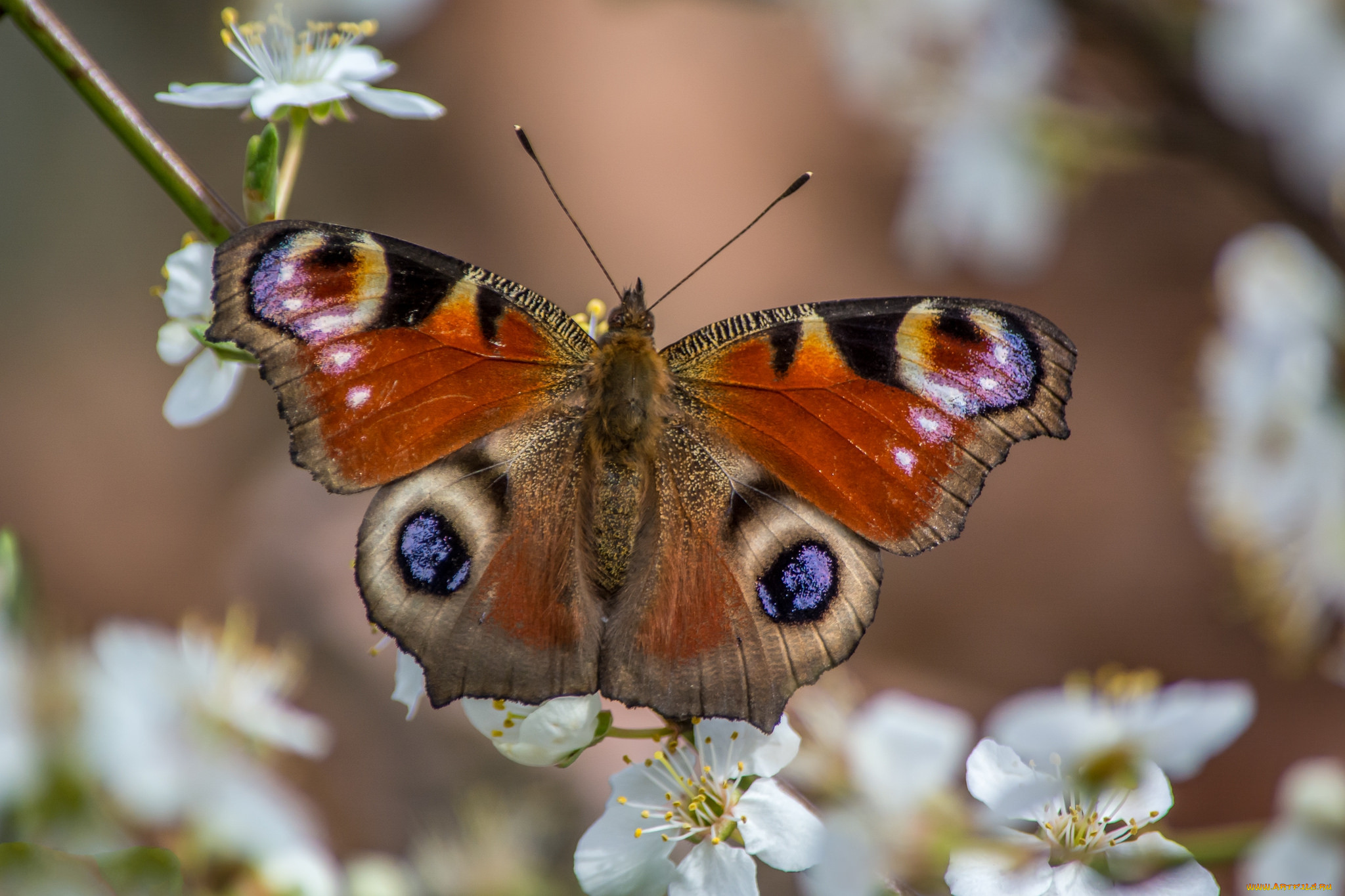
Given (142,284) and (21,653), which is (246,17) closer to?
(142,284)

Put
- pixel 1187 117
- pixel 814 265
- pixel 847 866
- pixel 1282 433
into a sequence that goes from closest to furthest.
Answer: pixel 847 866
pixel 1282 433
pixel 1187 117
pixel 814 265

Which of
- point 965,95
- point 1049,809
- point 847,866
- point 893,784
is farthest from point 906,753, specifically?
point 965,95

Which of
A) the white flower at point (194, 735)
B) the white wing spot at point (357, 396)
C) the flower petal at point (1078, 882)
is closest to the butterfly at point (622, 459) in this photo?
the white wing spot at point (357, 396)

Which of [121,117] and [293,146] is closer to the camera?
[121,117]

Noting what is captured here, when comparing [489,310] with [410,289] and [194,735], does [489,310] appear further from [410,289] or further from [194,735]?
[194,735]

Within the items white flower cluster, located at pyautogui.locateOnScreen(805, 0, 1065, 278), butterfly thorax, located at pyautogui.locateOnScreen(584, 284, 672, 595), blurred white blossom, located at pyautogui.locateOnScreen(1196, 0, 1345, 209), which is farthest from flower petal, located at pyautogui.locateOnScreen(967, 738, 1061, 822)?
white flower cluster, located at pyautogui.locateOnScreen(805, 0, 1065, 278)

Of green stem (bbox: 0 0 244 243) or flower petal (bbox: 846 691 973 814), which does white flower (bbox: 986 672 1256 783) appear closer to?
flower petal (bbox: 846 691 973 814)

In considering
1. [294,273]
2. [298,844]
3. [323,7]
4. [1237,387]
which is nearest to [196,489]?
[323,7]
